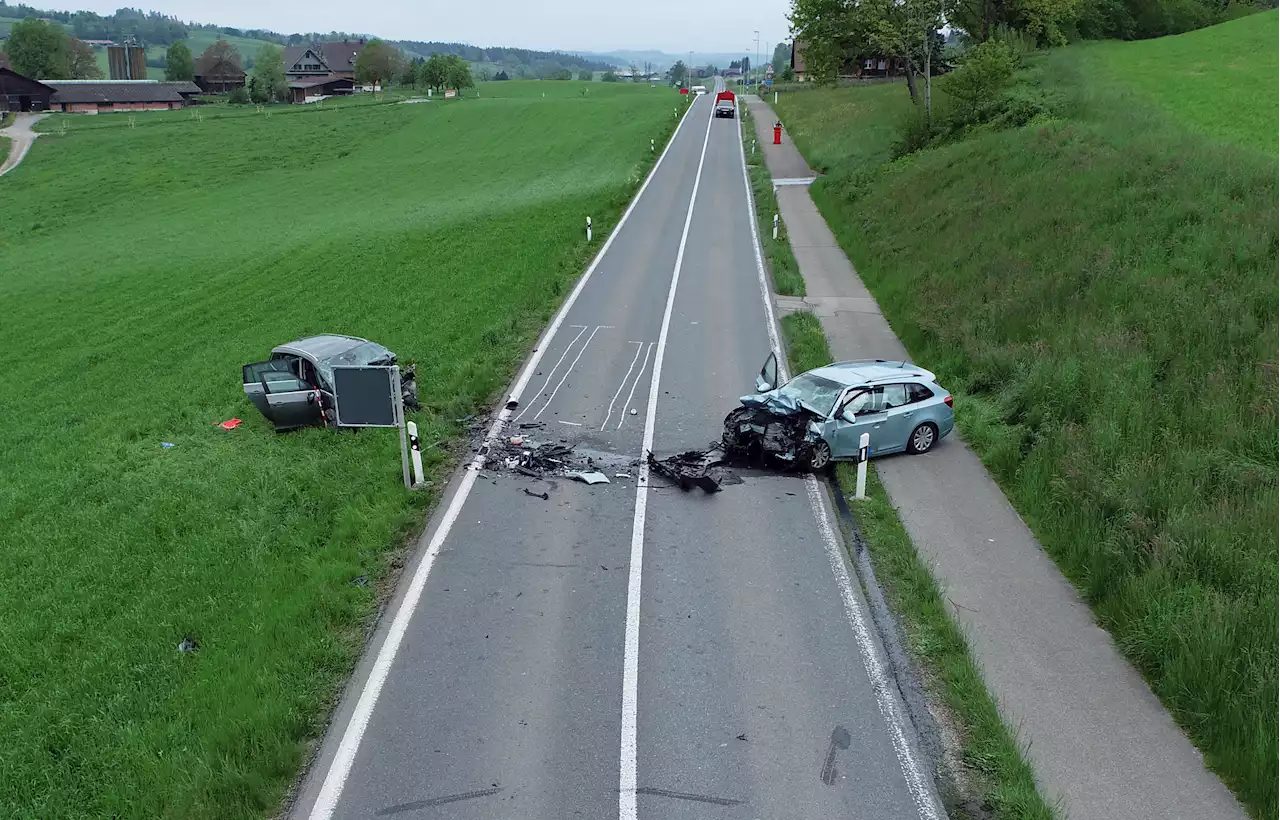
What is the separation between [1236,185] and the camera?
19.5 m

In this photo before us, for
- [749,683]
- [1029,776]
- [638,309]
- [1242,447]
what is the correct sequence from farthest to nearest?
1. [638,309]
2. [1242,447]
3. [749,683]
4. [1029,776]

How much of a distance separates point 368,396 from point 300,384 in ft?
13.2

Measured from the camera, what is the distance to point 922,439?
14859 mm

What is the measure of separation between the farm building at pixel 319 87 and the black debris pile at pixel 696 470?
384 ft

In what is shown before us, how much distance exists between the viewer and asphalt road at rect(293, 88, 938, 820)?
772 centimetres

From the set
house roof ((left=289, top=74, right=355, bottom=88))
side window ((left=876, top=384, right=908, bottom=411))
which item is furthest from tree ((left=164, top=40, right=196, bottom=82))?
side window ((left=876, top=384, right=908, bottom=411))

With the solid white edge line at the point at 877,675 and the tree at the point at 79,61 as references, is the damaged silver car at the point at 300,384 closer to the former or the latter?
the solid white edge line at the point at 877,675

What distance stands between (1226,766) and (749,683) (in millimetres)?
4050

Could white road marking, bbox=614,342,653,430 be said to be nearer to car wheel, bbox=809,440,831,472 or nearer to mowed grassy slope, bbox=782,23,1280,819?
car wheel, bbox=809,440,831,472

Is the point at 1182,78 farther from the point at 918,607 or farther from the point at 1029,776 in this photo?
the point at 1029,776

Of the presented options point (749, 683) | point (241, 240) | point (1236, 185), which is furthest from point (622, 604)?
point (241, 240)

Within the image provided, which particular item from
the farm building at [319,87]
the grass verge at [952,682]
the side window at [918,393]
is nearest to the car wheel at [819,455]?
the grass verge at [952,682]

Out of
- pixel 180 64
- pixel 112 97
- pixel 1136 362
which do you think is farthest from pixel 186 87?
pixel 1136 362

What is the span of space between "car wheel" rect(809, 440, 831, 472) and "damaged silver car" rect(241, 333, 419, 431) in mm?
6874
